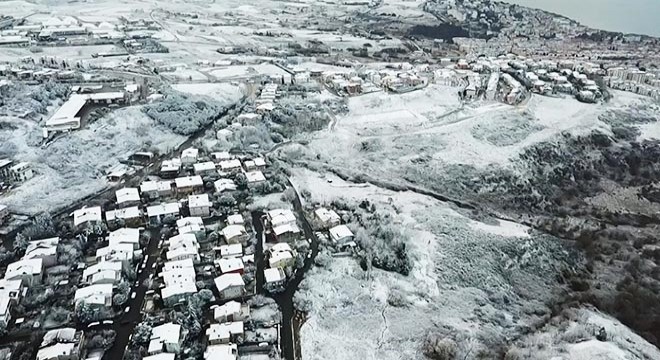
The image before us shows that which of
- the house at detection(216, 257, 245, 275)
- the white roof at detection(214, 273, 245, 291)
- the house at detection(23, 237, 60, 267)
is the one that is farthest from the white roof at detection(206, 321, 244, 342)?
the house at detection(23, 237, 60, 267)

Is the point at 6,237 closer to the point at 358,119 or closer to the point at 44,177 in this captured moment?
the point at 44,177

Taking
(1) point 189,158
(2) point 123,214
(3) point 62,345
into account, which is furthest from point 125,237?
(1) point 189,158

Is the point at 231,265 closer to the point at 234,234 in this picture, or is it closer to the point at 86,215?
the point at 234,234

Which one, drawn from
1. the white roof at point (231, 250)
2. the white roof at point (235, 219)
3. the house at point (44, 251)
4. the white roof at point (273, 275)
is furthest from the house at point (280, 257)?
the house at point (44, 251)

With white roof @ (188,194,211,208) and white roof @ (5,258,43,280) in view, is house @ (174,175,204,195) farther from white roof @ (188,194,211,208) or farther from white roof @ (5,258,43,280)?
white roof @ (5,258,43,280)

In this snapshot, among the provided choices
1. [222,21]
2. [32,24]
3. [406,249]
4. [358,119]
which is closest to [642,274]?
[406,249]
